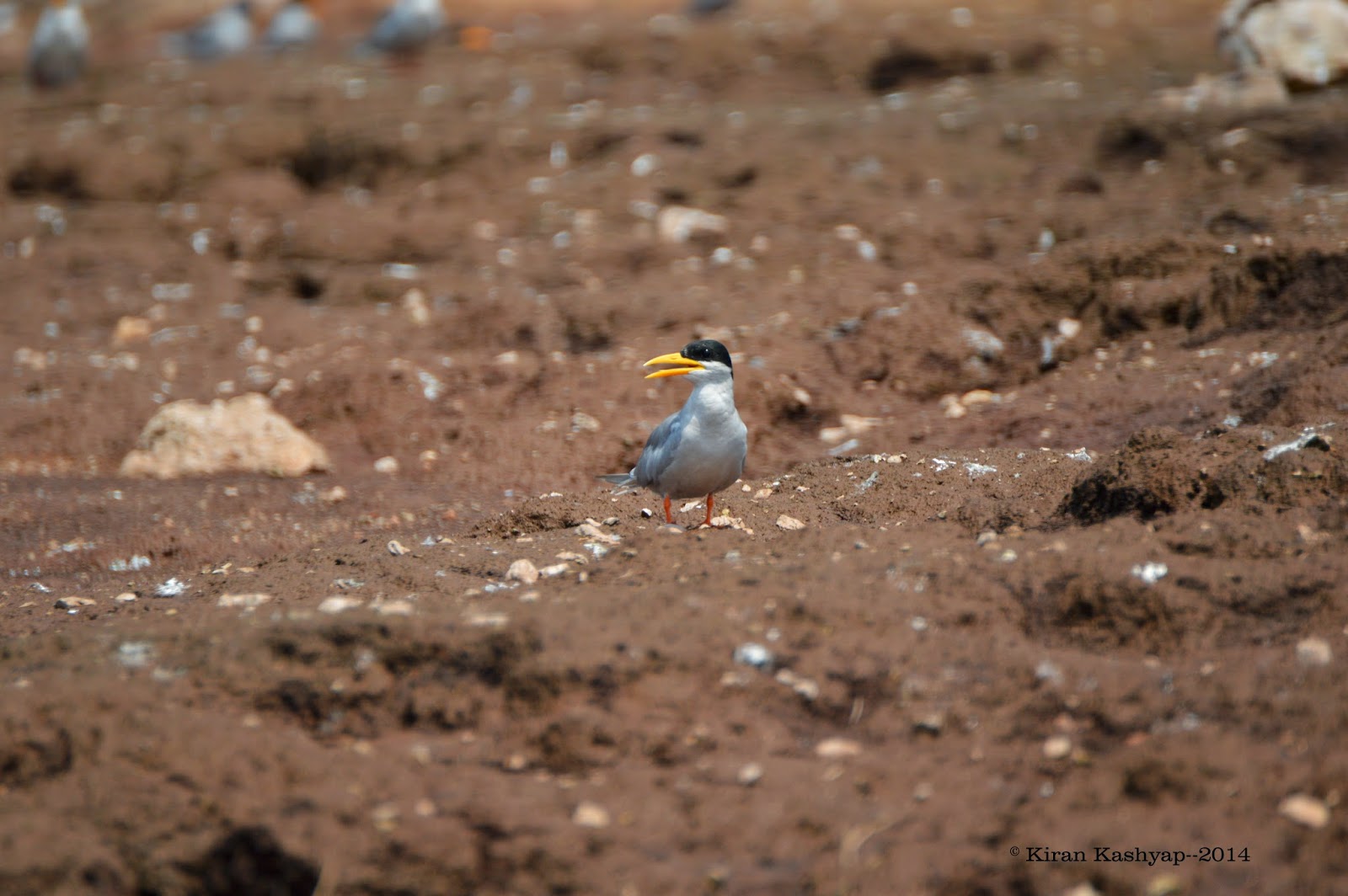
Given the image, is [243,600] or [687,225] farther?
[687,225]

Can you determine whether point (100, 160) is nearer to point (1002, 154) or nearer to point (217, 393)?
point (217, 393)

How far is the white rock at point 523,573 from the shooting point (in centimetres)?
381

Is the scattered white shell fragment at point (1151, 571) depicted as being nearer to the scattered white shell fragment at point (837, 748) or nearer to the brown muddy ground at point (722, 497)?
the brown muddy ground at point (722, 497)

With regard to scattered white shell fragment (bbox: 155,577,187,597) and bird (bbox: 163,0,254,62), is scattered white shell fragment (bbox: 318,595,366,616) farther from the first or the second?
bird (bbox: 163,0,254,62)

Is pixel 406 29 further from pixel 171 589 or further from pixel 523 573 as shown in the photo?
pixel 523 573

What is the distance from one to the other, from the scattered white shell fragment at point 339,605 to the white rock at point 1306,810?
2.36m

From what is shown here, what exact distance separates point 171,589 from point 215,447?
220cm

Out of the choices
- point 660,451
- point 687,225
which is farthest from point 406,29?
point 660,451

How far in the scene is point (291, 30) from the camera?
699 inches

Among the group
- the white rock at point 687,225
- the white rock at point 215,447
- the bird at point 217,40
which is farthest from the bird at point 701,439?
→ the bird at point 217,40

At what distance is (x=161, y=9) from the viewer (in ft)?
70.0

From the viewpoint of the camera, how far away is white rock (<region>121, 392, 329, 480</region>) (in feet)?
20.7

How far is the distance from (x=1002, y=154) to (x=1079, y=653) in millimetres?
7055

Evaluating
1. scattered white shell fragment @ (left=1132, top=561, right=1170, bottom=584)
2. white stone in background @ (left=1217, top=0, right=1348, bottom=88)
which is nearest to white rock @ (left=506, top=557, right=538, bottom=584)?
scattered white shell fragment @ (left=1132, top=561, right=1170, bottom=584)
